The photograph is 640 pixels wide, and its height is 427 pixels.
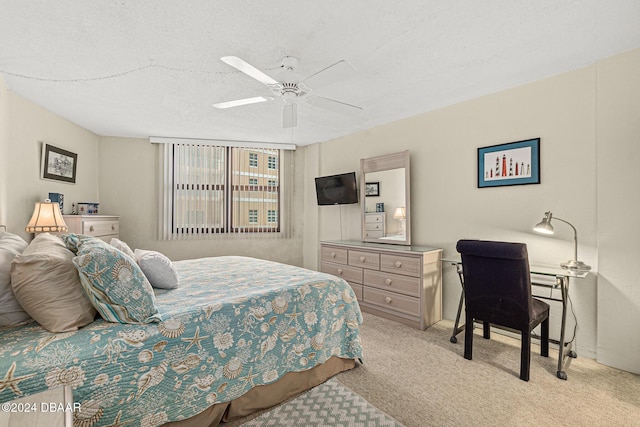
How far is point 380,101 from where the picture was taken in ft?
10.8

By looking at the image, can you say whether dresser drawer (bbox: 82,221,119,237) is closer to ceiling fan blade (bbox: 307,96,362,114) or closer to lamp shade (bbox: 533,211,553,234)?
ceiling fan blade (bbox: 307,96,362,114)

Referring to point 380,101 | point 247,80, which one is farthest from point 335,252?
point 247,80

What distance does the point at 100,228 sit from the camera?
13.0 ft

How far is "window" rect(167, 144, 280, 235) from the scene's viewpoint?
16.3ft

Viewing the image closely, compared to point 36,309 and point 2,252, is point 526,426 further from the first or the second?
point 2,252

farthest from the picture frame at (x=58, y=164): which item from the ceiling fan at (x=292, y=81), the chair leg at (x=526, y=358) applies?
the chair leg at (x=526, y=358)

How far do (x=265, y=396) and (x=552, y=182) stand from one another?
294 centimetres

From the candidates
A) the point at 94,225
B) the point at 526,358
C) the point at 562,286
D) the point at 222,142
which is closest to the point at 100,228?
the point at 94,225

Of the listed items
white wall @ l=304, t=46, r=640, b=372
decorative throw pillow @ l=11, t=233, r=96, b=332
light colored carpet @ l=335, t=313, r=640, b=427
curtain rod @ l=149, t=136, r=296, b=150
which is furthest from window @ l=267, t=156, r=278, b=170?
decorative throw pillow @ l=11, t=233, r=96, b=332

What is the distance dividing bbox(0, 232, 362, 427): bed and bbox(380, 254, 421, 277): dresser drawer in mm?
1159

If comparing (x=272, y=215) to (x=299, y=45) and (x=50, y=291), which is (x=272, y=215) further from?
(x=50, y=291)

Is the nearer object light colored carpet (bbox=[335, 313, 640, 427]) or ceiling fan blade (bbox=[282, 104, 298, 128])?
light colored carpet (bbox=[335, 313, 640, 427])

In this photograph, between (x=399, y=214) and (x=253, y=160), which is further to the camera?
(x=253, y=160)

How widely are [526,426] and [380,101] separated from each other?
295 centimetres
